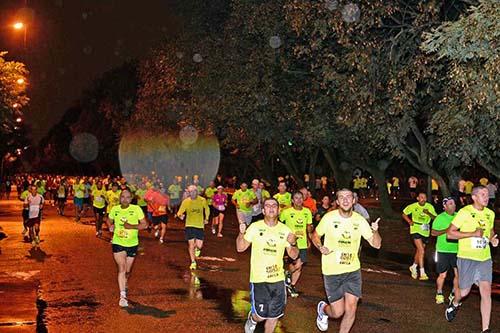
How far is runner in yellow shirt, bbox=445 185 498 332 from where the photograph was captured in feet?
29.8

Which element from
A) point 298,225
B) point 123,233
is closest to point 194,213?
point 298,225

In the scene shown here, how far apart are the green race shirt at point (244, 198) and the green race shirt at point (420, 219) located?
697cm

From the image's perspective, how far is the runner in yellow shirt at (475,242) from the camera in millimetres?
9086

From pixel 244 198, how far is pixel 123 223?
32.5ft

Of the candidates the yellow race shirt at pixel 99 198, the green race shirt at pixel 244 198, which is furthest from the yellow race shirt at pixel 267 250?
the yellow race shirt at pixel 99 198

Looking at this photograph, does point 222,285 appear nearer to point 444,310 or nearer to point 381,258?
point 444,310

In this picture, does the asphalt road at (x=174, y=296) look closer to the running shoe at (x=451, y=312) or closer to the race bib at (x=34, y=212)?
the running shoe at (x=451, y=312)

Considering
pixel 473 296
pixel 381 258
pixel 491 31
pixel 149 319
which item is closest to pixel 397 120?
pixel 381 258

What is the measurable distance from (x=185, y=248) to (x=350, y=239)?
38.0ft

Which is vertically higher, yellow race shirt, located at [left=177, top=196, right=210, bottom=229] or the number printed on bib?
yellow race shirt, located at [left=177, top=196, right=210, bottom=229]

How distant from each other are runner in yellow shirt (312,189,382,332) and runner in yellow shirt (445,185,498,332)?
1584mm

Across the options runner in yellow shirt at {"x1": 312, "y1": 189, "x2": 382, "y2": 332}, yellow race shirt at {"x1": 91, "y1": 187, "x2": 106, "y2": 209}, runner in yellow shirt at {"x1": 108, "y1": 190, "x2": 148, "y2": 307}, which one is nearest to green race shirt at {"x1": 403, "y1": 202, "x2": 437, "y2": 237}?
runner in yellow shirt at {"x1": 108, "y1": 190, "x2": 148, "y2": 307}

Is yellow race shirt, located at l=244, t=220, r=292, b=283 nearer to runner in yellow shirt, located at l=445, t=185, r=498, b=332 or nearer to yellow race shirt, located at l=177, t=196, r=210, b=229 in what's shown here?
runner in yellow shirt, located at l=445, t=185, r=498, b=332

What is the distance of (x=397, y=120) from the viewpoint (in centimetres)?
1903
